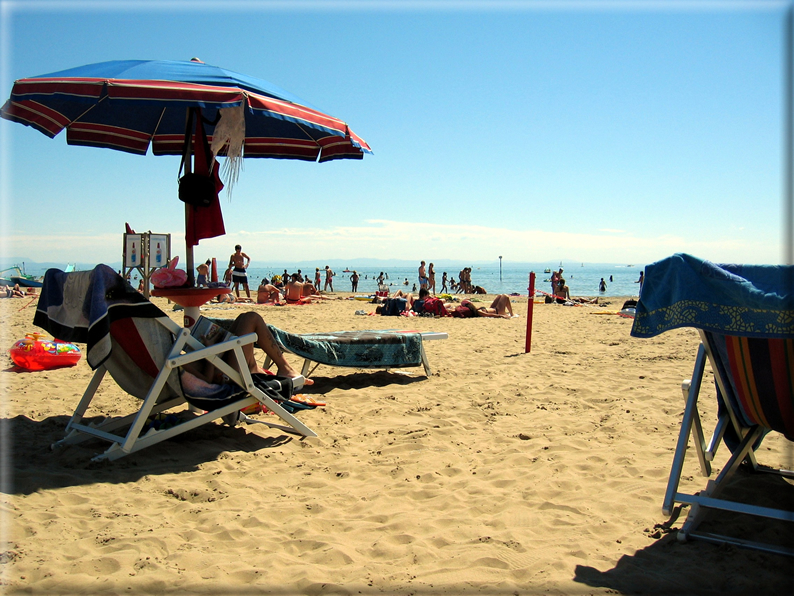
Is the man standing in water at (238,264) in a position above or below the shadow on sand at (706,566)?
above

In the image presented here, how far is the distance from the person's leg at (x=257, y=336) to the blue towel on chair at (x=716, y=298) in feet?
8.49

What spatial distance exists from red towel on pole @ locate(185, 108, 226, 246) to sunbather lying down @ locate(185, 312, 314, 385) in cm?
66

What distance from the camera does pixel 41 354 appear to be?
18.8ft

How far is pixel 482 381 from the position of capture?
5.58 m

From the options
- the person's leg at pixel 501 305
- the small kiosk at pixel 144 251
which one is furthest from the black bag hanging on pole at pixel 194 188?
the person's leg at pixel 501 305

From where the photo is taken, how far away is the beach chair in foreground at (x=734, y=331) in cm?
212

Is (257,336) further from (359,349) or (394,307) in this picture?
(394,307)

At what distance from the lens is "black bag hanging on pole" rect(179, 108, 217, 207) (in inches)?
153

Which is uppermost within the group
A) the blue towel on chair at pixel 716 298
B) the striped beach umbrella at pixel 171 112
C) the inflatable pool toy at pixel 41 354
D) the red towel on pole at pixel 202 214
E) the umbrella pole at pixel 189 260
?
the striped beach umbrella at pixel 171 112

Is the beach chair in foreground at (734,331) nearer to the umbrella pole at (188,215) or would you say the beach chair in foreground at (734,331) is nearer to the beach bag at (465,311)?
the umbrella pole at (188,215)

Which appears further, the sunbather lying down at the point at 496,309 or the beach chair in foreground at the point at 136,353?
the sunbather lying down at the point at 496,309

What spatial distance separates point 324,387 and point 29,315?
9.20 meters

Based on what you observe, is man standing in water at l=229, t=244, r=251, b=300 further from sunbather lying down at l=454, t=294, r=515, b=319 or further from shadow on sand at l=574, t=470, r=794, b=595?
shadow on sand at l=574, t=470, r=794, b=595

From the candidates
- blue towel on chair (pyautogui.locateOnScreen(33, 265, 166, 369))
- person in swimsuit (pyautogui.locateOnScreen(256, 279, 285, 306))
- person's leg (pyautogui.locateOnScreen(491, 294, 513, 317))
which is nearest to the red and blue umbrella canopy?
blue towel on chair (pyautogui.locateOnScreen(33, 265, 166, 369))
